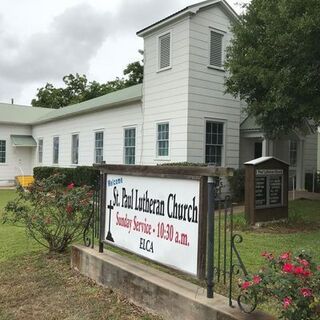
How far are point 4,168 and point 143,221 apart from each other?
25335 millimetres

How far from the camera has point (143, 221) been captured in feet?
16.0

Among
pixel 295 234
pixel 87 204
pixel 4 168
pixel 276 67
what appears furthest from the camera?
pixel 4 168

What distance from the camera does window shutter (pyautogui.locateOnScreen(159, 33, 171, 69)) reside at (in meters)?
15.4

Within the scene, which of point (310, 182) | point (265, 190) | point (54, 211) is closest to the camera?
point (54, 211)

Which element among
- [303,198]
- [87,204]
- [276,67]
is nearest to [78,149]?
[303,198]

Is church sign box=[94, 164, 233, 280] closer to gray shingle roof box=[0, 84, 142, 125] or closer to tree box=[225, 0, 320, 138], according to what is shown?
tree box=[225, 0, 320, 138]

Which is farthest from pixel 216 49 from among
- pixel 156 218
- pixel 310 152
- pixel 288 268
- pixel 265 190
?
pixel 288 268

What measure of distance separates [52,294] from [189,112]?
10.1m

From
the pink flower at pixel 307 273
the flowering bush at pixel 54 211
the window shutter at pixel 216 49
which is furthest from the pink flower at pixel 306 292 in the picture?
the window shutter at pixel 216 49

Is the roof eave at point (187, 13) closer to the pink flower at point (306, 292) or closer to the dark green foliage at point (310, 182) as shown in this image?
the dark green foliage at point (310, 182)

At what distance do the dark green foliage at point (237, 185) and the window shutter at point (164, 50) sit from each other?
468 centimetres

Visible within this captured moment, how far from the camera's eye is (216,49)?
1549 cm

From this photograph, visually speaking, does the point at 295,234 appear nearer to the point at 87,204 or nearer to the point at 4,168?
the point at 87,204

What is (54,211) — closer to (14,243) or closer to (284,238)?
(14,243)
